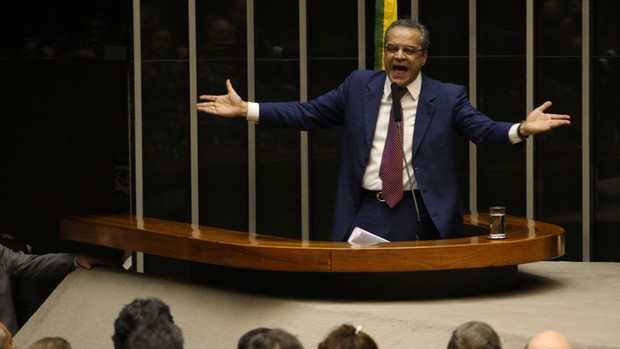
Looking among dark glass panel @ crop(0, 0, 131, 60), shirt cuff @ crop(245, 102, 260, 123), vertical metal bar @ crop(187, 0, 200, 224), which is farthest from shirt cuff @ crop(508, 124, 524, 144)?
dark glass panel @ crop(0, 0, 131, 60)

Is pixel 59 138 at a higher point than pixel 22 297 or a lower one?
higher

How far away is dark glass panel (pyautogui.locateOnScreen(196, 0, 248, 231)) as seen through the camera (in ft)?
29.8

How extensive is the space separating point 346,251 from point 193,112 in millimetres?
3364

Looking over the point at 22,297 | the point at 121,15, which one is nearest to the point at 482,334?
the point at 22,297

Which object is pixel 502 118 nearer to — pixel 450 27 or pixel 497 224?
pixel 450 27

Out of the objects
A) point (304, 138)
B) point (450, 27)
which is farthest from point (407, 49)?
point (304, 138)

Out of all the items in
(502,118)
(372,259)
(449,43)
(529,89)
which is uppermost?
(449,43)

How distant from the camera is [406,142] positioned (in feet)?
21.2

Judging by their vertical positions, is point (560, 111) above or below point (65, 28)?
below

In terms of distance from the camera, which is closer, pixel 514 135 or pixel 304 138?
pixel 514 135

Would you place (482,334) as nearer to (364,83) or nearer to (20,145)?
(364,83)

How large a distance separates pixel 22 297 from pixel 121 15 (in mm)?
2949

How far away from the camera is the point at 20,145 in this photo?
10047 mm

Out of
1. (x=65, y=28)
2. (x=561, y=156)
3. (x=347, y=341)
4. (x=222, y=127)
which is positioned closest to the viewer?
(x=347, y=341)
